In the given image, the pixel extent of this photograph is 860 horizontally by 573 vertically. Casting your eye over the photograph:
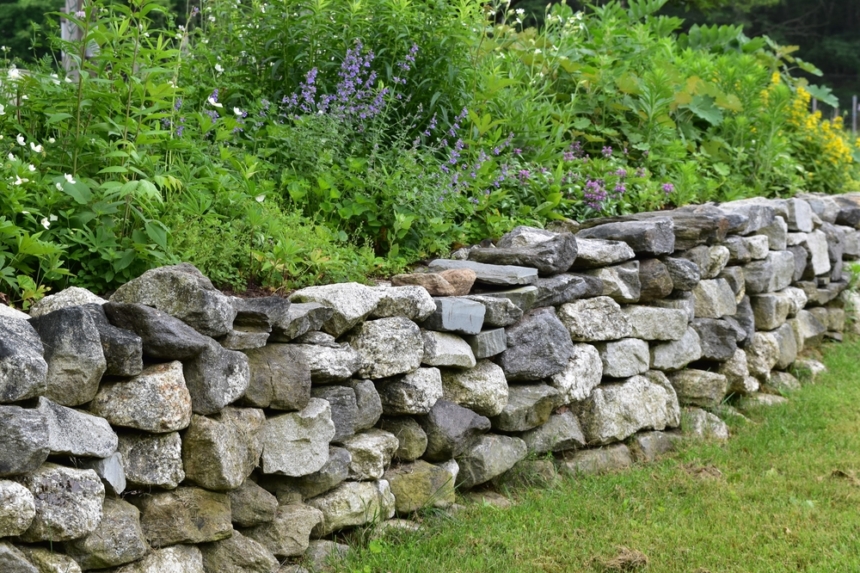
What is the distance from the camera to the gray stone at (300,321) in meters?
3.24

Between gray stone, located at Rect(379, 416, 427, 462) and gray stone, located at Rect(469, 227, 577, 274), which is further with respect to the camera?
gray stone, located at Rect(469, 227, 577, 274)

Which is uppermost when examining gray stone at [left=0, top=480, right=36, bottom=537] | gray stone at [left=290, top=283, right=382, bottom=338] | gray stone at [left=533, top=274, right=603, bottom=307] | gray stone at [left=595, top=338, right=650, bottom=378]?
gray stone at [left=290, top=283, right=382, bottom=338]

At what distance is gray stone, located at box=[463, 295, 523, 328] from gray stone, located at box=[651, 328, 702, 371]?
136cm

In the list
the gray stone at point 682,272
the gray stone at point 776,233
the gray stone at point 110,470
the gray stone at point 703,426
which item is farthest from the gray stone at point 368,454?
the gray stone at point 776,233

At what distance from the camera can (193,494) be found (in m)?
2.96

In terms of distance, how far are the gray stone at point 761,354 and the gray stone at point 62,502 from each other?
4.63 metres

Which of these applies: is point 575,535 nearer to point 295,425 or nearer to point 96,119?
point 295,425

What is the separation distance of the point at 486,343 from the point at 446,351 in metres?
0.27

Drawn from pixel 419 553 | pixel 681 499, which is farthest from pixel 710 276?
pixel 419 553

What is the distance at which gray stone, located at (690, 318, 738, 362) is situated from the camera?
560cm

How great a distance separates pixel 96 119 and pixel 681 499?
121 inches

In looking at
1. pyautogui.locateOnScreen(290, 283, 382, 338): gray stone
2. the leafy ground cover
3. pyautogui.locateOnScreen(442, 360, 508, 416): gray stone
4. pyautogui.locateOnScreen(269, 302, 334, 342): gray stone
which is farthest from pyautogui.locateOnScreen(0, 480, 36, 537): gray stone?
pyautogui.locateOnScreen(442, 360, 508, 416): gray stone

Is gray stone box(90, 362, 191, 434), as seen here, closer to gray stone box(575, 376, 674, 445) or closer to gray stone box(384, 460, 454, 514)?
gray stone box(384, 460, 454, 514)

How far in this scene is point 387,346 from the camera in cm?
363
